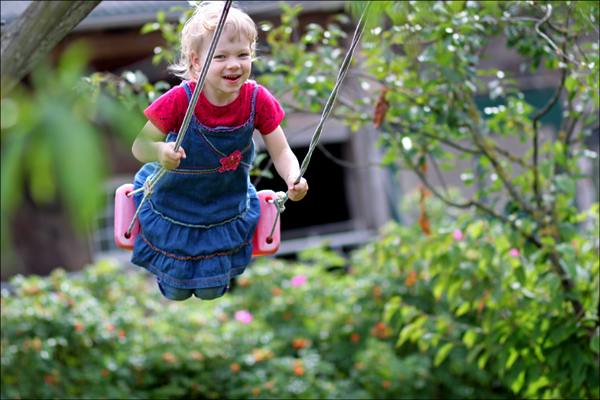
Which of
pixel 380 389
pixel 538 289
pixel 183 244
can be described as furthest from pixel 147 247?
pixel 380 389

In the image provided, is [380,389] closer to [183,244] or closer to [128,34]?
[183,244]

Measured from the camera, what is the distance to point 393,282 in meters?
3.65

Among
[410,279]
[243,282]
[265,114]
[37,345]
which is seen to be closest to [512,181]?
[410,279]

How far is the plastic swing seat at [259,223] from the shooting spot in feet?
4.60

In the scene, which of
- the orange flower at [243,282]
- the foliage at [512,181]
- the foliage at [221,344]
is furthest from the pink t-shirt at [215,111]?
the orange flower at [243,282]

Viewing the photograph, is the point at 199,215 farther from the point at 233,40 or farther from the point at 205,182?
the point at 233,40

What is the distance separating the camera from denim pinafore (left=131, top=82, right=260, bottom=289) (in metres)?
1.34

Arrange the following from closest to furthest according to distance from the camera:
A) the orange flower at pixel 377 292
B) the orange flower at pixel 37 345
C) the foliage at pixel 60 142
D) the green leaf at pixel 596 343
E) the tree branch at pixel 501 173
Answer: the foliage at pixel 60 142, the green leaf at pixel 596 343, the tree branch at pixel 501 173, the orange flower at pixel 37 345, the orange flower at pixel 377 292

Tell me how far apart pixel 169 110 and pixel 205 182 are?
17 cm

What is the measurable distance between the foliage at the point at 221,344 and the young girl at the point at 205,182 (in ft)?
5.07

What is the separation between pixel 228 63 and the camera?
3.99ft

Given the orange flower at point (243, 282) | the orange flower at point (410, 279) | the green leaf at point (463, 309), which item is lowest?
the orange flower at point (243, 282)

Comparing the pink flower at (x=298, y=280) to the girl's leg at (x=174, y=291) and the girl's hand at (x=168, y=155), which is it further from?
the girl's hand at (x=168, y=155)

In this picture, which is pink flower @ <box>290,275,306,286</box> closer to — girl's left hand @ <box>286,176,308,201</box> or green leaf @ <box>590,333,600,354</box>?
green leaf @ <box>590,333,600,354</box>
